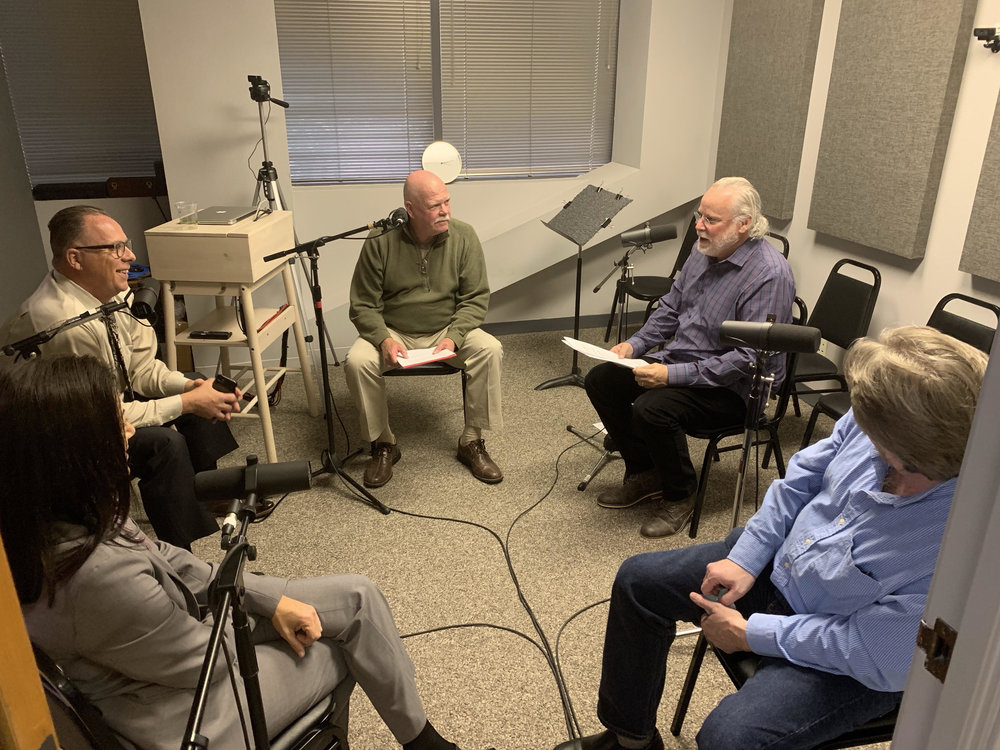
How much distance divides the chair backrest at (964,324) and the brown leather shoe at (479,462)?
1696mm

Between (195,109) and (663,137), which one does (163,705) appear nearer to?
(195,109)

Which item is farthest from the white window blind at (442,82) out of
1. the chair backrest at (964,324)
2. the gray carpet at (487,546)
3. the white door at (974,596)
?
the white door at (974,596)

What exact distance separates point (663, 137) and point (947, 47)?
1693mm

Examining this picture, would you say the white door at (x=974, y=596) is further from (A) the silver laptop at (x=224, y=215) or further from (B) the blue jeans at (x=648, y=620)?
(A) the silver laptop at (x=224, y=215)

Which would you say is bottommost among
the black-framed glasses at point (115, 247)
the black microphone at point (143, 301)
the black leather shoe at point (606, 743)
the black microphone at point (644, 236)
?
the black leather shoe at point (606, 743)

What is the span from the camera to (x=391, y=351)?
2.78m

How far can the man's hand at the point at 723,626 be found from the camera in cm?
135

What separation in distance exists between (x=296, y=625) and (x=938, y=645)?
103 centimetres

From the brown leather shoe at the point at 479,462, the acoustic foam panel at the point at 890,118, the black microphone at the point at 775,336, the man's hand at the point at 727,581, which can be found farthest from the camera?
the brown leather shoe at the point at 479,462

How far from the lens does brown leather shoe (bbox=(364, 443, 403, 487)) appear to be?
284cm

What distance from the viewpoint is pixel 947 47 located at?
2.56m

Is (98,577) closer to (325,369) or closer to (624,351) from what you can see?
(325,369)

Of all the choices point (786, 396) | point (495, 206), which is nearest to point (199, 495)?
point (786, 396)

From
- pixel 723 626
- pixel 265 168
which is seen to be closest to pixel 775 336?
pixel 723 626
